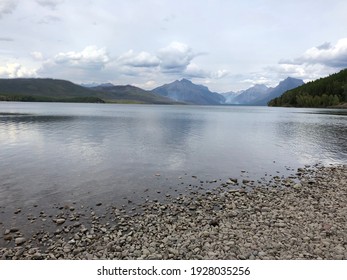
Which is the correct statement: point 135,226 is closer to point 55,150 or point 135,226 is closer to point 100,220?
point 100,220

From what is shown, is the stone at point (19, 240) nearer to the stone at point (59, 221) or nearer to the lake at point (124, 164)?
the stone at point (59, 221)

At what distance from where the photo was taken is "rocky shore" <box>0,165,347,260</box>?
1398 cm

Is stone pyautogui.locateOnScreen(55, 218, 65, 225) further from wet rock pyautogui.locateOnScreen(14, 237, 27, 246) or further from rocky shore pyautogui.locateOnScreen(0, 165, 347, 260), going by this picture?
wet rock pyautogui.locateOnScreen(14, 237, 27, 246)

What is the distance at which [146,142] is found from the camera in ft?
186

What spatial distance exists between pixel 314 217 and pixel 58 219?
58.2 feet

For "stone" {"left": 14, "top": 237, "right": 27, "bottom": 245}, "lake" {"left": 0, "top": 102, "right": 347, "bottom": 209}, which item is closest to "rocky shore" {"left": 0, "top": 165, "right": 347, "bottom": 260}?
"stone" {"left": 14, "top": 237, "right": 27, "bottom": 245}

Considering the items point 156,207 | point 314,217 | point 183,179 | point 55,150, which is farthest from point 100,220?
point 55,150

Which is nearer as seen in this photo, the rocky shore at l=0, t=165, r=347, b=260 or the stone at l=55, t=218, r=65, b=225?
the rocky shore at l=0, t=165, r=347, b=260

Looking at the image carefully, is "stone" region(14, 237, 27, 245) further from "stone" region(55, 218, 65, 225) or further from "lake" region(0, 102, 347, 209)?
"lake" region(0, 102, 347, 209)

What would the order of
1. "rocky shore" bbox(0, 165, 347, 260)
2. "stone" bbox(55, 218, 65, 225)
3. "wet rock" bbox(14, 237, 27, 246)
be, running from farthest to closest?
"stone" bbox(55, 218, 65, 225) < "wet rock" bbox(14, 237, 27, 246) < "rocky shore" bbox(0, 165, 347, 260)

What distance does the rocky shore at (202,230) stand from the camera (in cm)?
1398

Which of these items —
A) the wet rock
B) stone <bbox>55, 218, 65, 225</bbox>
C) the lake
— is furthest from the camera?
the lake

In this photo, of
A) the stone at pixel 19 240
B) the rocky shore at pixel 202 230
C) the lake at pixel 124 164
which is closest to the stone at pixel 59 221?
the rocky shore at pixel 202 230

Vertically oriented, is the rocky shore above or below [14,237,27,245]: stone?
above
